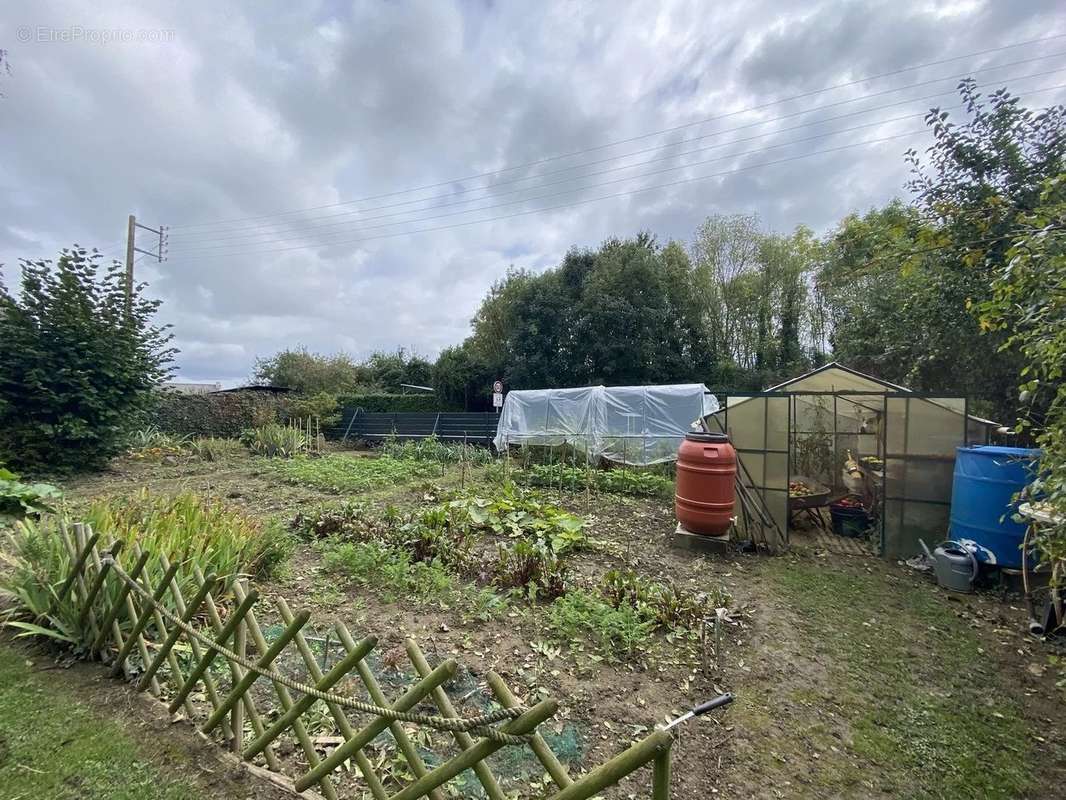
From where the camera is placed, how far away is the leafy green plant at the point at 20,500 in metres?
4.49

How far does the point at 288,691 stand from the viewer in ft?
6.97

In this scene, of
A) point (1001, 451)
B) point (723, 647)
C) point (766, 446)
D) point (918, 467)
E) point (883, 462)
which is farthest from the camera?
point (766, 446)

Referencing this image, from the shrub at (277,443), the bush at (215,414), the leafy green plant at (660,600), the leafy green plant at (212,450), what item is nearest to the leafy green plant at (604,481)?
the leafy green plant at (660,600)

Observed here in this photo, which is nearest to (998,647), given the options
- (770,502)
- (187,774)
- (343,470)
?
(770,502)

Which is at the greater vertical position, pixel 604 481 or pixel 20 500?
pixel 20 500

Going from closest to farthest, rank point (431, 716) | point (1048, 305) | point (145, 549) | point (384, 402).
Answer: point (431, 716) → point (1048, 305) → point (145, 549) → point (384, 402)

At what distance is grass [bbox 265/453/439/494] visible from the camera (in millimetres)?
8180

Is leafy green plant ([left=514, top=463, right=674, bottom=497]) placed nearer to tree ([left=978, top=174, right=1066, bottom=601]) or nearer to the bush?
tree ([left=978, top=174, right=1066, bottom=601])

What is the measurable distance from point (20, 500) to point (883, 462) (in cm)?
934

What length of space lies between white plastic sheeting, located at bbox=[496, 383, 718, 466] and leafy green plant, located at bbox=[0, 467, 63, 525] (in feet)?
27.0

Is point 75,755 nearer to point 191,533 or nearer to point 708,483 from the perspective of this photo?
point 191,533

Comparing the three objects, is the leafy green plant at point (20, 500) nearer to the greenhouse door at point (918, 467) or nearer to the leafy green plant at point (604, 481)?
the leafy green plant at point (604, 481)

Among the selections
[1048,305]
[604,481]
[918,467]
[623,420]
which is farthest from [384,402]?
[1048,305]

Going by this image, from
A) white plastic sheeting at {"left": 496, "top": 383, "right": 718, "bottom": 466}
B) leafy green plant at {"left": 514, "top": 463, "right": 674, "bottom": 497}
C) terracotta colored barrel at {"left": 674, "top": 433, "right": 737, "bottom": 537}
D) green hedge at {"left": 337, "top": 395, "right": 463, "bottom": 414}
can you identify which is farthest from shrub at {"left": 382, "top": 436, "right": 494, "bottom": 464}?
terracotta colored barrel at {"left": 674, "top": 433, "right": 737, "bottom": 537}
